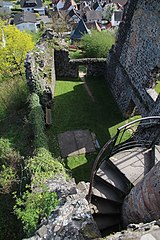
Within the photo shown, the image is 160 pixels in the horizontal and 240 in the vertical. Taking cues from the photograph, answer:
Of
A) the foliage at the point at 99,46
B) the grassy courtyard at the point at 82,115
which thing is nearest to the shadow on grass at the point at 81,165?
the grassy courtyard at the point at 82,115

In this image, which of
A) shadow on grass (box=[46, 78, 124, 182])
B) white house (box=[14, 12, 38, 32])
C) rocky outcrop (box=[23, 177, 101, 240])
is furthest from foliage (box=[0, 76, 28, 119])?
white house (box=[14, 12, 38, 32])

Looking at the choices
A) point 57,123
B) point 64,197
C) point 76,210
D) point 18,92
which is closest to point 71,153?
point 57,123

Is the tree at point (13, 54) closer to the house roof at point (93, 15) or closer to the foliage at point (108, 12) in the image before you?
the house roof at point (93, 15)

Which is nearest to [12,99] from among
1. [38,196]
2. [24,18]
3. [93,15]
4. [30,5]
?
[38,196]

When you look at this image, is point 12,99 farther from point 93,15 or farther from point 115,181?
point 93,15

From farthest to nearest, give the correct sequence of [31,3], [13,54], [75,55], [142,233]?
[31,3], [75,55], [13,54], [142,233]

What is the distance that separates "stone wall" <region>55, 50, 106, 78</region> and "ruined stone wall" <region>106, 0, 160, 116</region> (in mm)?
1820

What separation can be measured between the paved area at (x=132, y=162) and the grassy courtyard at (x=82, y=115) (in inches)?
154

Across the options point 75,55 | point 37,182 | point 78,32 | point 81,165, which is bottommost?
point 78,32

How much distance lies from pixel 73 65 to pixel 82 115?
4.78 meters

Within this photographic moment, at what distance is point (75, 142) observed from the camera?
12.3 metres

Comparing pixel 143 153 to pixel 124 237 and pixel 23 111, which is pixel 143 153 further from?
pixel 23 111

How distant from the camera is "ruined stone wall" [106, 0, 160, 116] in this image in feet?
34.9

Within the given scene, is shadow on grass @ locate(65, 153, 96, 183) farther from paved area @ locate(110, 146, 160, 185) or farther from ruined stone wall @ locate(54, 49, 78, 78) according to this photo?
ruined stone wall @ locate(54, 49, 78, 78)
